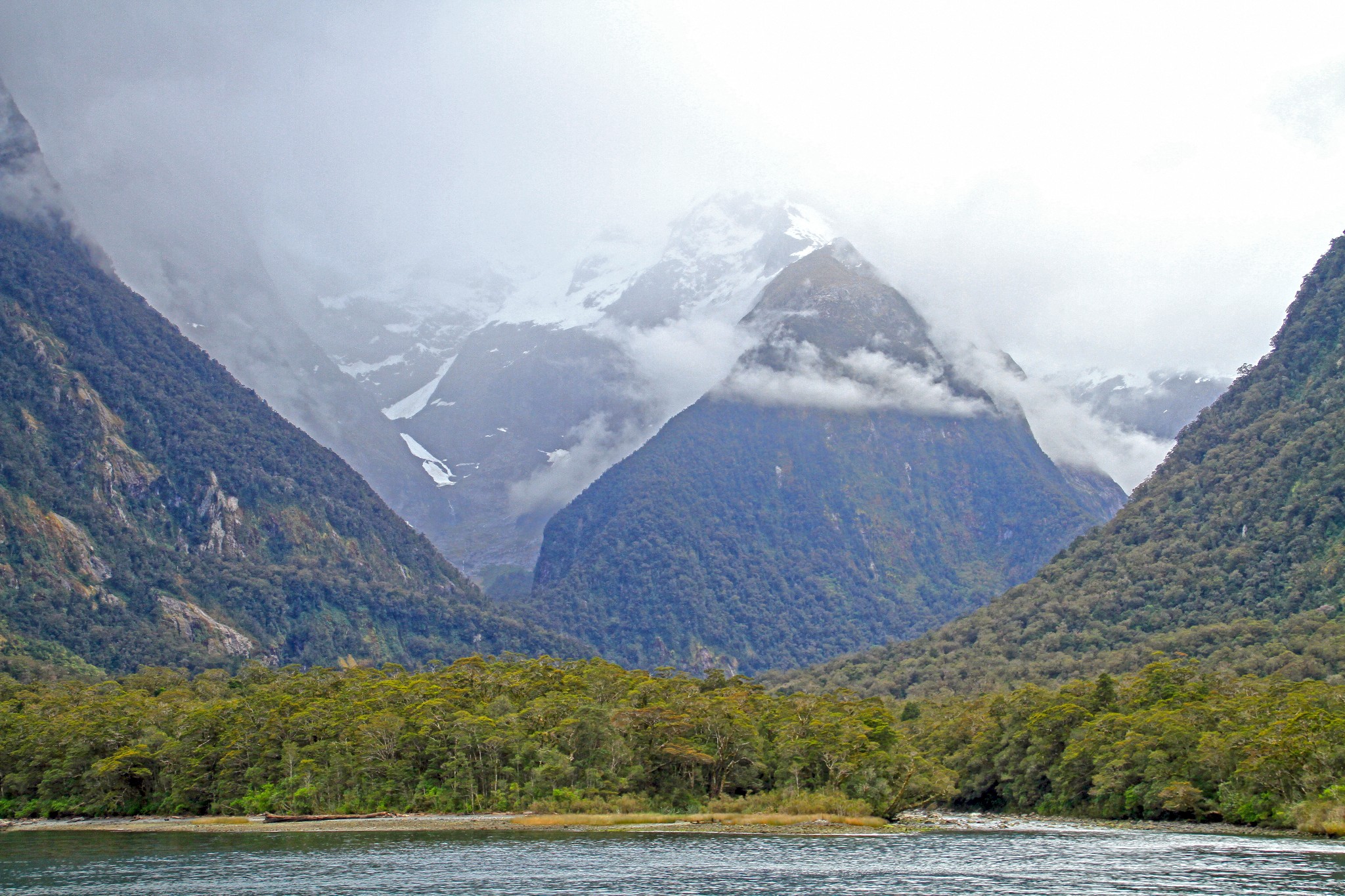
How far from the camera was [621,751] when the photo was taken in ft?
390

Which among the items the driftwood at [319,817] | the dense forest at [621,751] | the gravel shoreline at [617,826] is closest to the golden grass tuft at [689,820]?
the gravel shoreline at [617,826]

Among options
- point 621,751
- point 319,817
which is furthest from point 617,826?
point 319,817

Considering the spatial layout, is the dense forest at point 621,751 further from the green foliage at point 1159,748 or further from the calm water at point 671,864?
the calm water at point 671,864

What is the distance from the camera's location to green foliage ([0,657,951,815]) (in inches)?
4641

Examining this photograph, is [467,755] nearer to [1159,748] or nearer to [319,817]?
[319,817]

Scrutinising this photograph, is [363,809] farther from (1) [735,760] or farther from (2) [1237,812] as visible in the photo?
(2) [1237,812]

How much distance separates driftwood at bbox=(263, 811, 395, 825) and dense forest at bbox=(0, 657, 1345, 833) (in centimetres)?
222

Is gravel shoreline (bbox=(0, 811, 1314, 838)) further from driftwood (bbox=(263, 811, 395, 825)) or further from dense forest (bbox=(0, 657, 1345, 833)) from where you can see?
dense forest (bbox=(0, 657, 1345, 833))

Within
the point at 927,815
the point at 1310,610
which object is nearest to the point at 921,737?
the point at 927,815

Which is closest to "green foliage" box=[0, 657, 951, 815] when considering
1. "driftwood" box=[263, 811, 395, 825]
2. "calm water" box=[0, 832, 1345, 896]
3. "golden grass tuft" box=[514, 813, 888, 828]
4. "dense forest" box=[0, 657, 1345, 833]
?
"dense forest" box=[0, 657, 1345, 833]

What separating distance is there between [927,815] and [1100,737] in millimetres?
19511

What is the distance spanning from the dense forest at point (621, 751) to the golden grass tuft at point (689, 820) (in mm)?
2566

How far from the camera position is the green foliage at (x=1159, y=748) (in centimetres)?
9481

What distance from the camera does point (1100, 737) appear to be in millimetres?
117625
